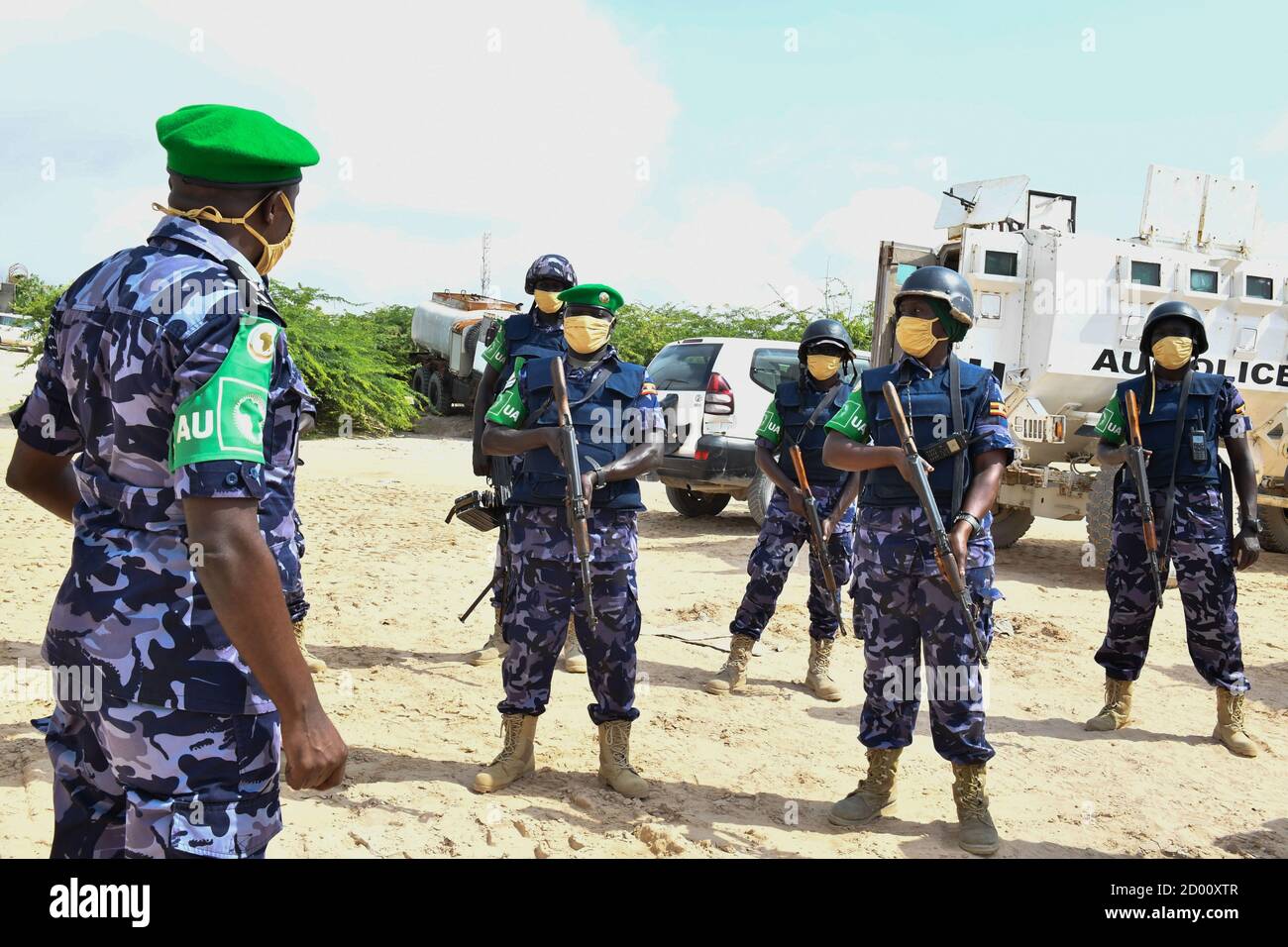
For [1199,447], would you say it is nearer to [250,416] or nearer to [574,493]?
[574,493]

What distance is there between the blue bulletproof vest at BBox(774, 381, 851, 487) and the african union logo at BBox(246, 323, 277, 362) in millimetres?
4085

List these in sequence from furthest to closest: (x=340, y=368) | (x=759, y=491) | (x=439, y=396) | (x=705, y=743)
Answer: (x=439, y=396) → (x=340, y=368) → (x=759, y=491) → (x=705, y=743)

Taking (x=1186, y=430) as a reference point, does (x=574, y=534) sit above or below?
below

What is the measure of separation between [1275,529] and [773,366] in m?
4.89

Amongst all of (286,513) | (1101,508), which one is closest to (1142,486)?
(1101,508)

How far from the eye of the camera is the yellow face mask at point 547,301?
5.46 metres

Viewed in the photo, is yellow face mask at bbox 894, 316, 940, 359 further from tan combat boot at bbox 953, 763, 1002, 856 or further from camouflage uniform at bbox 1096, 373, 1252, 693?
camouflage uniform at bbox 1096, 373, 1252, 693

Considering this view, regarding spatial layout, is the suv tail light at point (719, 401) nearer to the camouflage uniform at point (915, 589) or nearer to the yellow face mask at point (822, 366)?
the yellow face mask at point (822, 366)

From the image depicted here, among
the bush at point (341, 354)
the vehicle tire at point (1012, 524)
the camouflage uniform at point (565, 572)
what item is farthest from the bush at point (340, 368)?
the camouflage uniform at point (565, 572)

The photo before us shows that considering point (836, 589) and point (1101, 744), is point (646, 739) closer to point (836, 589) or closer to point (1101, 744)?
point (836, 589)

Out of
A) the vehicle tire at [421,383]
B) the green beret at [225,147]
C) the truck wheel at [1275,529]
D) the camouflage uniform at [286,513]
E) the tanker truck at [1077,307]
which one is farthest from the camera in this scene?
the vehicle tire at [421,383]

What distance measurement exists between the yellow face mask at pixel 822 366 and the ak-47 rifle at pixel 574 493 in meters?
2.07

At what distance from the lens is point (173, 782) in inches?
71.3

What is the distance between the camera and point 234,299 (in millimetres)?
1804
